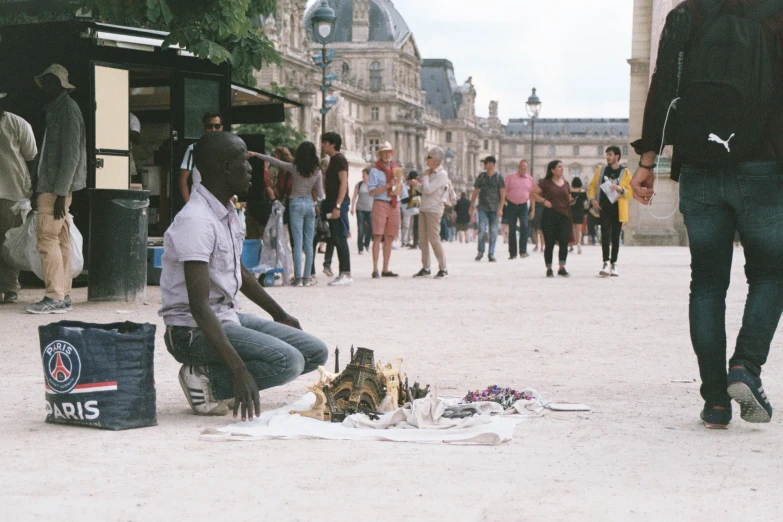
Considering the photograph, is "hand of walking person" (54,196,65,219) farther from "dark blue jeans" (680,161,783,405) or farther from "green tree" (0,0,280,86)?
"dark blue jeans" (680,161,783,405)

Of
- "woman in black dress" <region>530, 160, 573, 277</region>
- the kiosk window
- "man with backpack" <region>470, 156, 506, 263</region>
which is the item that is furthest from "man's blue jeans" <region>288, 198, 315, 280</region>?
"man with backpack" <region>470, 156, 506, 263</region>

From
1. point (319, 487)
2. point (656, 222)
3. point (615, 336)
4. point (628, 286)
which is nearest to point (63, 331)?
point (319, 487)

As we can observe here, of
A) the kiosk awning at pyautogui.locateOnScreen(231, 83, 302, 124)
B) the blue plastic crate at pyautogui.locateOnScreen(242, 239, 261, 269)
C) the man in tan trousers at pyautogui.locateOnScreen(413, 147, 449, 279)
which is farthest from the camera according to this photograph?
the kiosk awning at pyautogui.locateOnScreen(231, 83, 302, 124)

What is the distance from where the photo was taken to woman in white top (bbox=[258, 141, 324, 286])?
1434 centimetres

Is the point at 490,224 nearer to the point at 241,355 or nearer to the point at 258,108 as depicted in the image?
the point at 258,108

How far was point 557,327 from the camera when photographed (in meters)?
10.1

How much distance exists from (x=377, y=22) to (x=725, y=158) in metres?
123

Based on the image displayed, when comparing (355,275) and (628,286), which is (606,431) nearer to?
(628,286)

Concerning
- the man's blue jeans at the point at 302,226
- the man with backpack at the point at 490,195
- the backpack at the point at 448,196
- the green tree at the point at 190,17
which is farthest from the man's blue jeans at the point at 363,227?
the green tree at the point at 190,17

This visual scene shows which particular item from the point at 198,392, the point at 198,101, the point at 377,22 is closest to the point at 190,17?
the point at 198,101

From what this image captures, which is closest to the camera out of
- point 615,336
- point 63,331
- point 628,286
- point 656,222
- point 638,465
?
point 638,465

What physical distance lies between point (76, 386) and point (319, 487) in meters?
1.48

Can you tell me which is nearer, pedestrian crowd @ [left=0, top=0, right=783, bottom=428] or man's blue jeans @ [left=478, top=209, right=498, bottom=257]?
pedestrian crowd @ [left=0, top=0, right=783, bottom=428]

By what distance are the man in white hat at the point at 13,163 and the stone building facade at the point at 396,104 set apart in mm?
16272
